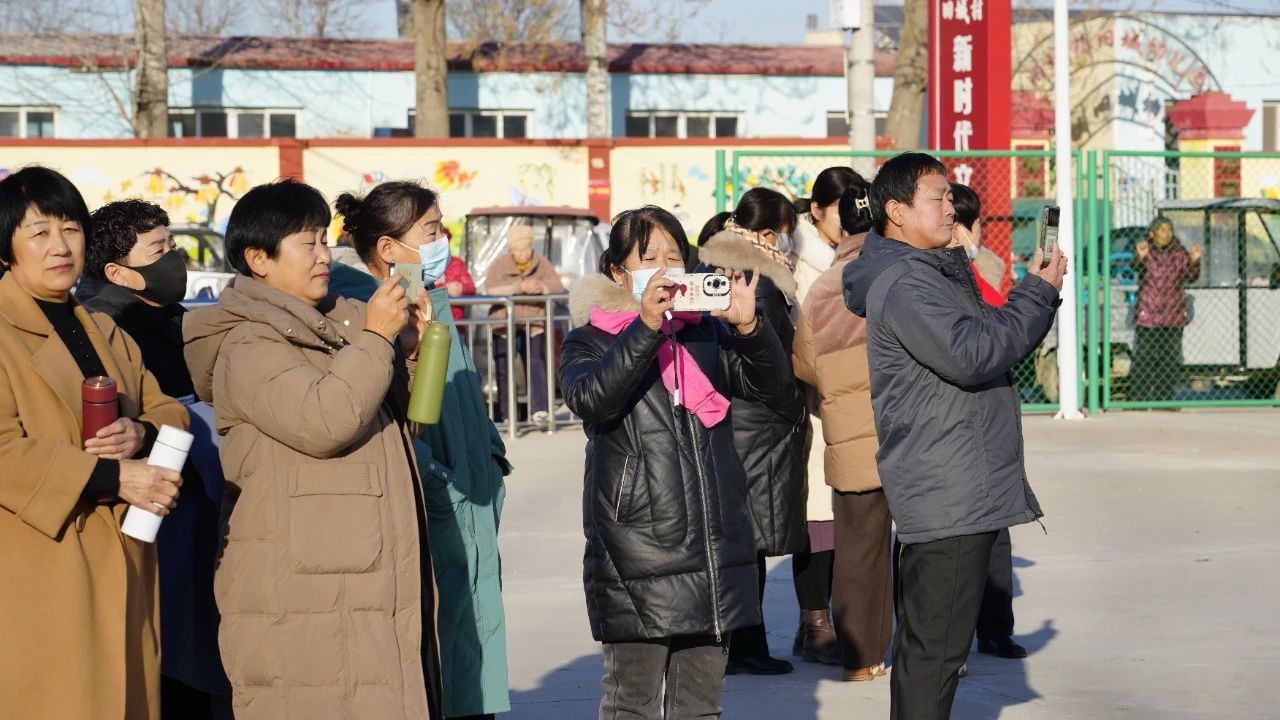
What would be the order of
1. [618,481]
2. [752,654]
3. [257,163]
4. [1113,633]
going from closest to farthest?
1. [618,481]
2. [752,654]
3. [1113,633]
4. [257,163]

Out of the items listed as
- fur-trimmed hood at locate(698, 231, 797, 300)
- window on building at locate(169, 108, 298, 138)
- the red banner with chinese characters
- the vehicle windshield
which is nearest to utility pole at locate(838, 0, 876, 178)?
the red banner with chinese characters

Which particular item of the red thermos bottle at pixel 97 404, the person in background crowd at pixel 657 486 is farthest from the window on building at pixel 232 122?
the red thermos bottle at pixel 97 404

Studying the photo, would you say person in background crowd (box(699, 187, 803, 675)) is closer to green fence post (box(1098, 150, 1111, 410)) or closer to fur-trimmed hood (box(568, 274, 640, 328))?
fur-trimmed hood (box(568, 274, 640, 328))

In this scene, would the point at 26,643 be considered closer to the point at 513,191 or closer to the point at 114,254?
the point at 114,254

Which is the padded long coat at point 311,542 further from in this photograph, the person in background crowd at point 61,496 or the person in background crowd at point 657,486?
the person in background crowd at point 657,486

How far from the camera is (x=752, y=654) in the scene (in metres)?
6.67

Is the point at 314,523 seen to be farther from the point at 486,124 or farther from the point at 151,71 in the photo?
the point at 486,124

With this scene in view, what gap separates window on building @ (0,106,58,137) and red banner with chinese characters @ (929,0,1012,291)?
1849 centimetres

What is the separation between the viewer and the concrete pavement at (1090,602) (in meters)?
6.21

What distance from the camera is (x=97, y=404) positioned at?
3754 mm

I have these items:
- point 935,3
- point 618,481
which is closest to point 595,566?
point 618,481

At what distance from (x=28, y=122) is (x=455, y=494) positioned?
2749 cm

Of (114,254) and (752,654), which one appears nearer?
(114,254)

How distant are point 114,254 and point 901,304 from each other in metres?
2.40
